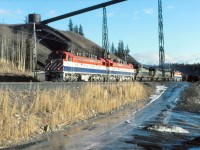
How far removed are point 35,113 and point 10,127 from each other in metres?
3.34

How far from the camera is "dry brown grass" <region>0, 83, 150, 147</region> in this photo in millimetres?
13883

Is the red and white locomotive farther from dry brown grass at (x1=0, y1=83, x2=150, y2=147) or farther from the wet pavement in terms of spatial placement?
the wet pavement

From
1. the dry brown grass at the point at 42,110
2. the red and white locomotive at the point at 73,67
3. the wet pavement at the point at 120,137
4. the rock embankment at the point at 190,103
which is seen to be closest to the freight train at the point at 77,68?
the red and white locomotive at the point at 73,67

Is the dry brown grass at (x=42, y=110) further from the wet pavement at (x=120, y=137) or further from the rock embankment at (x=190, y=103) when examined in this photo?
the rock embankment at (x=190, y=103)

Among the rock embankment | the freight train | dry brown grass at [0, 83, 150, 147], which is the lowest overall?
the rock embankment

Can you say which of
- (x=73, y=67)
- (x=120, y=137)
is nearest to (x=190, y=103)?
(x=73, y=67)

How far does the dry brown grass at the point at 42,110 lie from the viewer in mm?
13883

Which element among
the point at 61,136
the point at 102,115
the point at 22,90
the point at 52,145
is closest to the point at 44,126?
the point at 61,136

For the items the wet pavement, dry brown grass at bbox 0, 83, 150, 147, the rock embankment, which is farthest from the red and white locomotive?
the wet pavement

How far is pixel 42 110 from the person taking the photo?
17688mm

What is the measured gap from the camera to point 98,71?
52.2 meters

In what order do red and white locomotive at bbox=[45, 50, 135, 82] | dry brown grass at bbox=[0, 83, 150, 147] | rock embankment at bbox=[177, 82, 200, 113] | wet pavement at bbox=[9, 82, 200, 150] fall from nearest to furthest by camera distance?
wet pavement at bbox=[9, 82, 200, 150], dry brown grass at bbox=[0, 83, 150, 147], rock embankment at bbox=[177, 82, 200, 113], red and white locomotive at bbox=[45, 50, 135, 82]

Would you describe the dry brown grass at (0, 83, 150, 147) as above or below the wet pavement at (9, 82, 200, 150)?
above

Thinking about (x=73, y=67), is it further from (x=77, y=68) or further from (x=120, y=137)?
(x=120, y=137)
